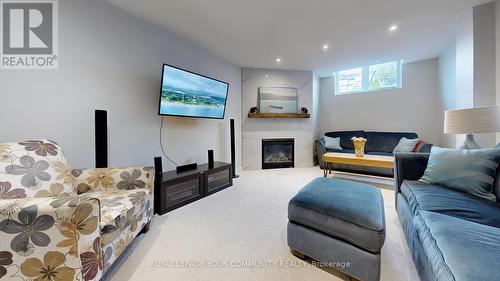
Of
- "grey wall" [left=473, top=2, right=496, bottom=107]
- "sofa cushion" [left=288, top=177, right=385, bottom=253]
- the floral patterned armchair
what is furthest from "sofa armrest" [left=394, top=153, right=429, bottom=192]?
the floral patterned armchair

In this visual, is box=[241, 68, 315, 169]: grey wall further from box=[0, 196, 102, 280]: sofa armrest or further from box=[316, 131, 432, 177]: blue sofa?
box=[0, 196, 102, 280]: sofa armrest

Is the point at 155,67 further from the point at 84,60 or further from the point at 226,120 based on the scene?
the point at 226,120

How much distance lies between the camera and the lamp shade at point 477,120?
5.48ft

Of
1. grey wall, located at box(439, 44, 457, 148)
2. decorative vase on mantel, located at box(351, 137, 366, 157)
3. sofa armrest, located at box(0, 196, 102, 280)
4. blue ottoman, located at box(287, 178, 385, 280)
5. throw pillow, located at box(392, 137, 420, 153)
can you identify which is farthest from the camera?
throw pillow, located at box(392, 137, 420, 153)

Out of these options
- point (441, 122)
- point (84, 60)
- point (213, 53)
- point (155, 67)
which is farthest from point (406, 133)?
point (84, 60)

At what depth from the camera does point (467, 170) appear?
146 centimetres

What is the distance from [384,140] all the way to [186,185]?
432cm

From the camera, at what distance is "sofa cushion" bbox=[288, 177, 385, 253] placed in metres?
1.10

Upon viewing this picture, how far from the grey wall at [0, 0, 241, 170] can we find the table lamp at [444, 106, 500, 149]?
337 cm

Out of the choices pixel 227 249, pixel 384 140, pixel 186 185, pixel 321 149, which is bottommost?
pixel 227 249

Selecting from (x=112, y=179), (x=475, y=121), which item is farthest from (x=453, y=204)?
(x=112, y=179)

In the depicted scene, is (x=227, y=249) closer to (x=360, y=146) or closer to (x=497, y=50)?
(x=360, y=146)

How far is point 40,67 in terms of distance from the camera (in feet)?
5.78

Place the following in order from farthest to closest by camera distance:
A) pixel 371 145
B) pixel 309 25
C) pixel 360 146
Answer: pixel 371 145 → pixel 360 146 → pixel 309 25
